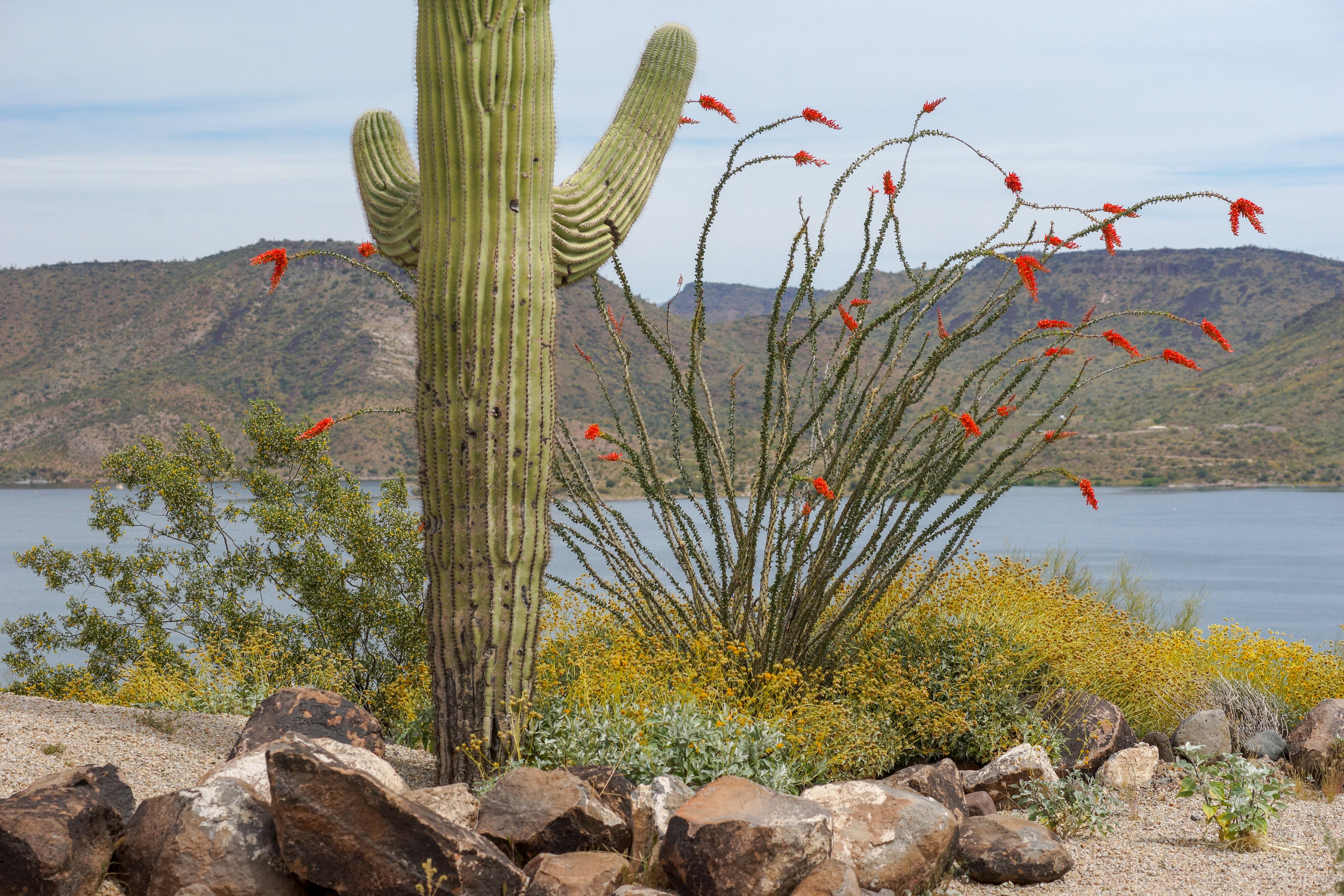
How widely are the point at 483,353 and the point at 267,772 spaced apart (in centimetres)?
182

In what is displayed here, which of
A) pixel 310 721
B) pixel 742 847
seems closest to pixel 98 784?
pixel 310 721

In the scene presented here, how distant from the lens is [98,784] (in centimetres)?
362

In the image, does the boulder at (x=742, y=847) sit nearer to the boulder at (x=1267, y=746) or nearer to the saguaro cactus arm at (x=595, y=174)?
the saguaro cactus arm at (x=595, y=174)

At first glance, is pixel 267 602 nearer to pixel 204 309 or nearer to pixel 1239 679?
pixel 1239 679

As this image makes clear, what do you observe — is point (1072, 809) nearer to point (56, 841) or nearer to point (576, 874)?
point (576, 874)

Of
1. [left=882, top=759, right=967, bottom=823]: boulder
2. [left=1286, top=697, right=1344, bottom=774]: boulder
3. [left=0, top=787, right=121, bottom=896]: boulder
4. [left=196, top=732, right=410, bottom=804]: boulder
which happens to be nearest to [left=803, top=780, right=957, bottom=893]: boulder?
[left=882, top=759, right=967, bottom=823]: boulder

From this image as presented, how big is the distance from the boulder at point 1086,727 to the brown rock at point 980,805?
2.33 ft

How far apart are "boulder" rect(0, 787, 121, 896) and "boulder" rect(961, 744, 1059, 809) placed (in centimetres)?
384

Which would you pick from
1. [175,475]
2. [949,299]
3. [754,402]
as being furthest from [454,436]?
[949,299]

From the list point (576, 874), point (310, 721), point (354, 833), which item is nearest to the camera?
point (354, 833)

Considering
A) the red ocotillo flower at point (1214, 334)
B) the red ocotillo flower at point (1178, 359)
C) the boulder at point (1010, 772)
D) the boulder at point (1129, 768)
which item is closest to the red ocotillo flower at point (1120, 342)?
the red ocotillo flower at point (1178, 359)

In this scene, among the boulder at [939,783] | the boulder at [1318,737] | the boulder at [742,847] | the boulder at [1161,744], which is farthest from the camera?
the boulder at [1161,744]

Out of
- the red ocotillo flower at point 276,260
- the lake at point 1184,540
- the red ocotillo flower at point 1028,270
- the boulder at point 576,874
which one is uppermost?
the red ocotillo flower at point 276,260

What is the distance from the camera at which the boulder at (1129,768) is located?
16.8ft
